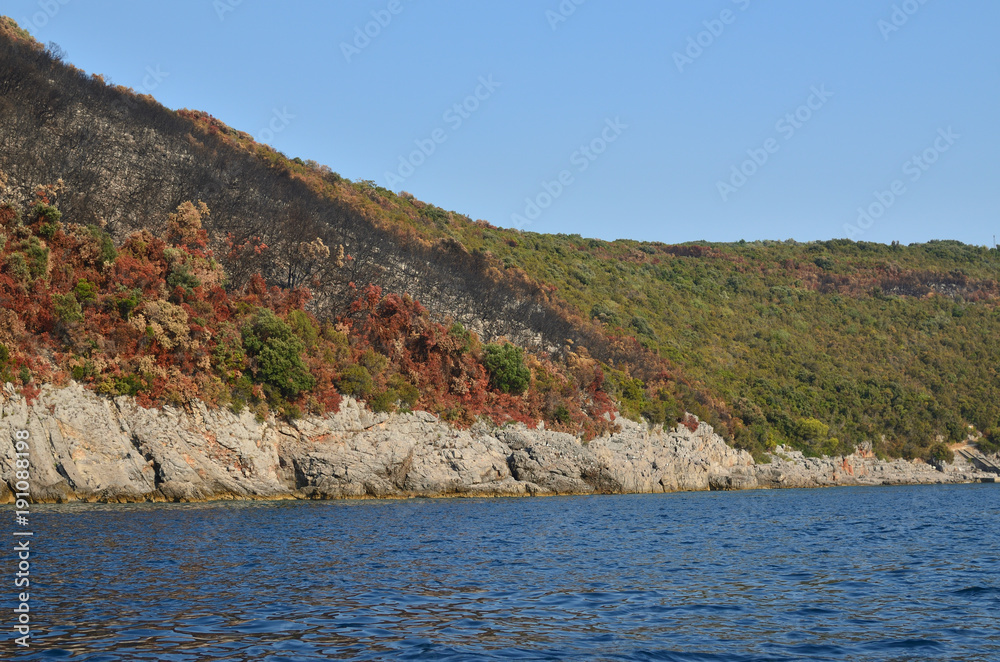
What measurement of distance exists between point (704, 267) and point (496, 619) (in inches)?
4365

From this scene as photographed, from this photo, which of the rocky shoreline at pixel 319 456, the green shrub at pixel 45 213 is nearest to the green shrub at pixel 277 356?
the rocky shoreline at pixel 319 456

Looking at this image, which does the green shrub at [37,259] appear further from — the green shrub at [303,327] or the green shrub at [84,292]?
the green shrub at [303,327]

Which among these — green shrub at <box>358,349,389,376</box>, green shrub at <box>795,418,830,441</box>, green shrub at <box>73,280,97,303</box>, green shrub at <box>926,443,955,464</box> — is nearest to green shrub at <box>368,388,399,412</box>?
green shrub at <box>358,349,389,376</box>

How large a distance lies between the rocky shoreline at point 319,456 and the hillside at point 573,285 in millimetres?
2742

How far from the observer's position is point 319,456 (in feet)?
136

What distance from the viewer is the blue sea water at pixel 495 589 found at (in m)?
11.0

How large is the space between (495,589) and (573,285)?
7882 cm

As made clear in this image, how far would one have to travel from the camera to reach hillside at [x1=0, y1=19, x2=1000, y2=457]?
50219 mm

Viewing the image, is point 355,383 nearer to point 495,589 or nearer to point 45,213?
point 45,213

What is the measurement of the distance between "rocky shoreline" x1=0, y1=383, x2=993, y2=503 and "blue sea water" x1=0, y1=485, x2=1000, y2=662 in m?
5.34

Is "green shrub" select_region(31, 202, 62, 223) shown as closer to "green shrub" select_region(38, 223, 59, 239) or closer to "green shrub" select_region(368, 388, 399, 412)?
"green shrub" select_region(38, 223, 59, 239)

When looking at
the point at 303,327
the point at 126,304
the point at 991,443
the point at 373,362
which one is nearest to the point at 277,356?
the point at 303,327

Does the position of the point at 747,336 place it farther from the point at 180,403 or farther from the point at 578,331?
the point at 180,403

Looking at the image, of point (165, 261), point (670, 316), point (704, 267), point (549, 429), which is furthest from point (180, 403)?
point (704, 267)
